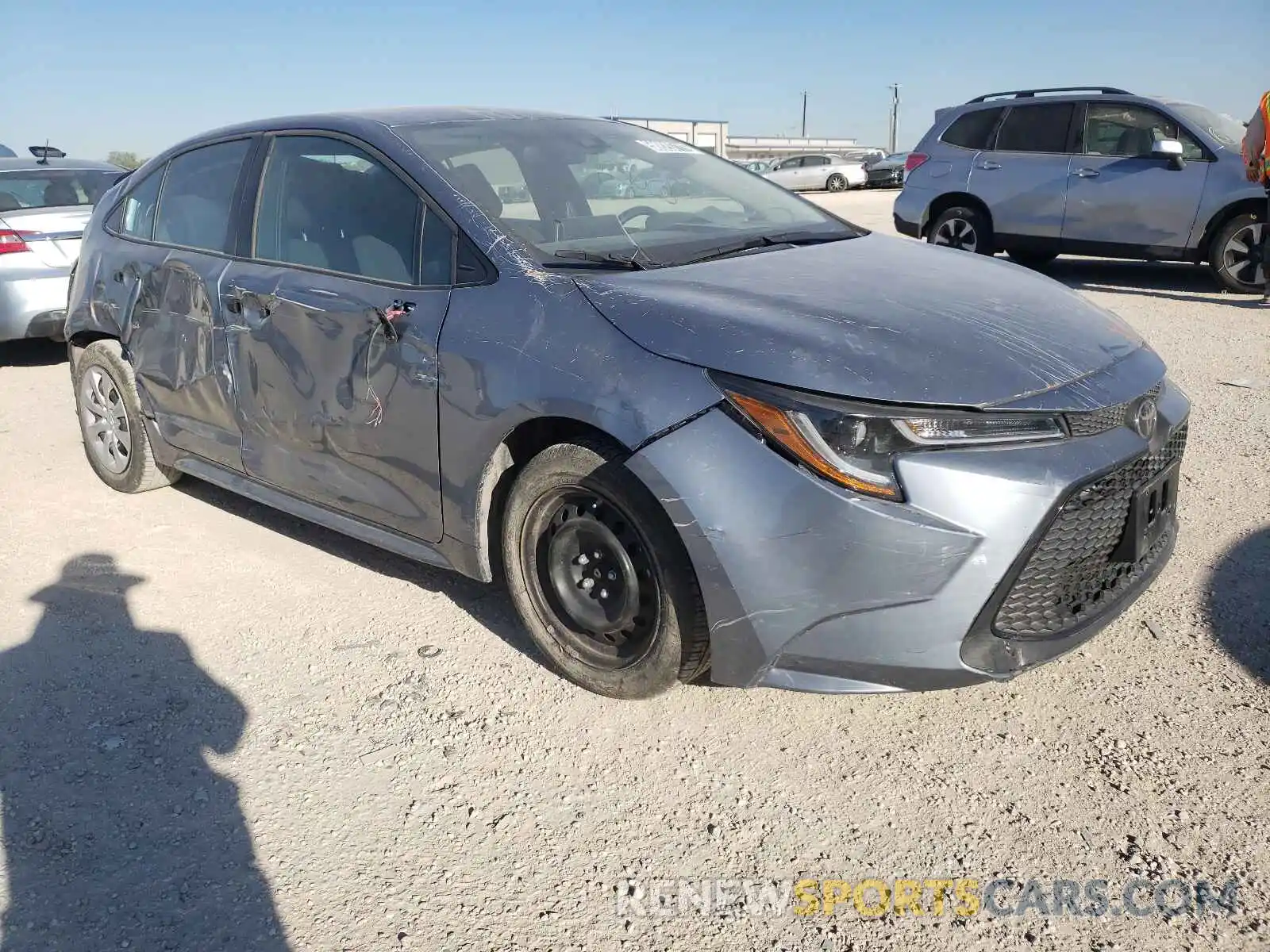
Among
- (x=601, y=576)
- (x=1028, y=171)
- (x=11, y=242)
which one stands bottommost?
(x=601, y=576)

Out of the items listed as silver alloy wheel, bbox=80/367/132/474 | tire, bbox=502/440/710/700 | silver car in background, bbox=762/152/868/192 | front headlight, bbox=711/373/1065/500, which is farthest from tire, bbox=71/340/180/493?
silver car in background, bbox=762/152/868/192

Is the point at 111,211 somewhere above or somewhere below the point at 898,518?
above

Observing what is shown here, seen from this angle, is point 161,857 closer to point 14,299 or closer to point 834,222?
point 834,222

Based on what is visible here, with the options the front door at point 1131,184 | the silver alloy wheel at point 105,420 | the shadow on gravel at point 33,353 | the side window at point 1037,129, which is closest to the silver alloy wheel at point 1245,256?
the front door at point 1131,184

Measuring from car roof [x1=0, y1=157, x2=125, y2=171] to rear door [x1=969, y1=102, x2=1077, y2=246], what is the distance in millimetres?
7998

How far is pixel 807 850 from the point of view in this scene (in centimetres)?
239

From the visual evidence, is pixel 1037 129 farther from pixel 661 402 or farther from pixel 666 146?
pixel 661 402

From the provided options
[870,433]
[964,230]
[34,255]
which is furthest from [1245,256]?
[34,255]

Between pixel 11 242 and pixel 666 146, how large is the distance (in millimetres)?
5572

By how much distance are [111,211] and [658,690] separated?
3.72m

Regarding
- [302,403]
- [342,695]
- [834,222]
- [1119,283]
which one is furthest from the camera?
[1119,283]

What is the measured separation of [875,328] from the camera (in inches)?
103

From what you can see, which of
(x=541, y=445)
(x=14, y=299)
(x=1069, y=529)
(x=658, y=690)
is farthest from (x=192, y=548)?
(x=14, y=299)

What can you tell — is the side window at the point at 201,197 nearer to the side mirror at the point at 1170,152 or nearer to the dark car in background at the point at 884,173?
the side mirror at the point at 1170,152
